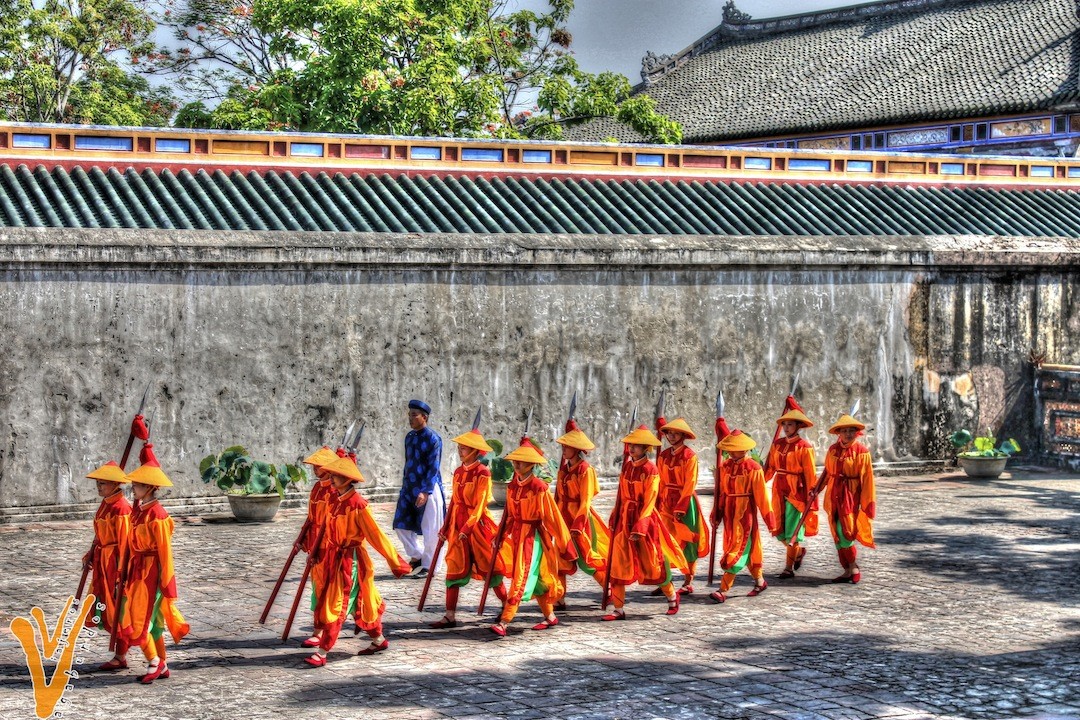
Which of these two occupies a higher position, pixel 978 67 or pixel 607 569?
pixel 978 67

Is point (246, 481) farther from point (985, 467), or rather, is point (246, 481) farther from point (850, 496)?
point (985, 467)

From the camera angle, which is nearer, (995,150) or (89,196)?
(89,196)

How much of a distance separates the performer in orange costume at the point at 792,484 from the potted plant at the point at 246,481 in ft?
16.7

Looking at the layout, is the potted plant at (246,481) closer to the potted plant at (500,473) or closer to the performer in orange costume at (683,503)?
the potted plant at (500,473)

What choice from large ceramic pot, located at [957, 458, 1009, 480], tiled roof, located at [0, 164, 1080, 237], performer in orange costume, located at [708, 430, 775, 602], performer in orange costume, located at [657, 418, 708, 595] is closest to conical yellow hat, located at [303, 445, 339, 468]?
performer in orange costume, located at [657, 418, 708, 595]

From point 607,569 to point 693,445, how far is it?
6523 mm

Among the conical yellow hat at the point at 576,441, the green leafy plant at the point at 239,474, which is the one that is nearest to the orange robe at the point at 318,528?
the conical yellow hat at the point at 576,441

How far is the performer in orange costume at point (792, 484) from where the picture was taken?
1146 cm

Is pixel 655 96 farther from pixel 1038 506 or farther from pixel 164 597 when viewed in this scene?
pixel 164 597

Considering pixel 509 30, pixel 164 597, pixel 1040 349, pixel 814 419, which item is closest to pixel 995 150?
pixel 509 30

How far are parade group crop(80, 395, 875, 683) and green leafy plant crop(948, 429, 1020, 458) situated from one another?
618cm

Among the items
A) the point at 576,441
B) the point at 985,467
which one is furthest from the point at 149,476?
the point at 985,467

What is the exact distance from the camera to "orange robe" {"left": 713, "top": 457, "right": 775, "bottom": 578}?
10.8m

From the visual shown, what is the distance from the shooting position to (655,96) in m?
45.0
